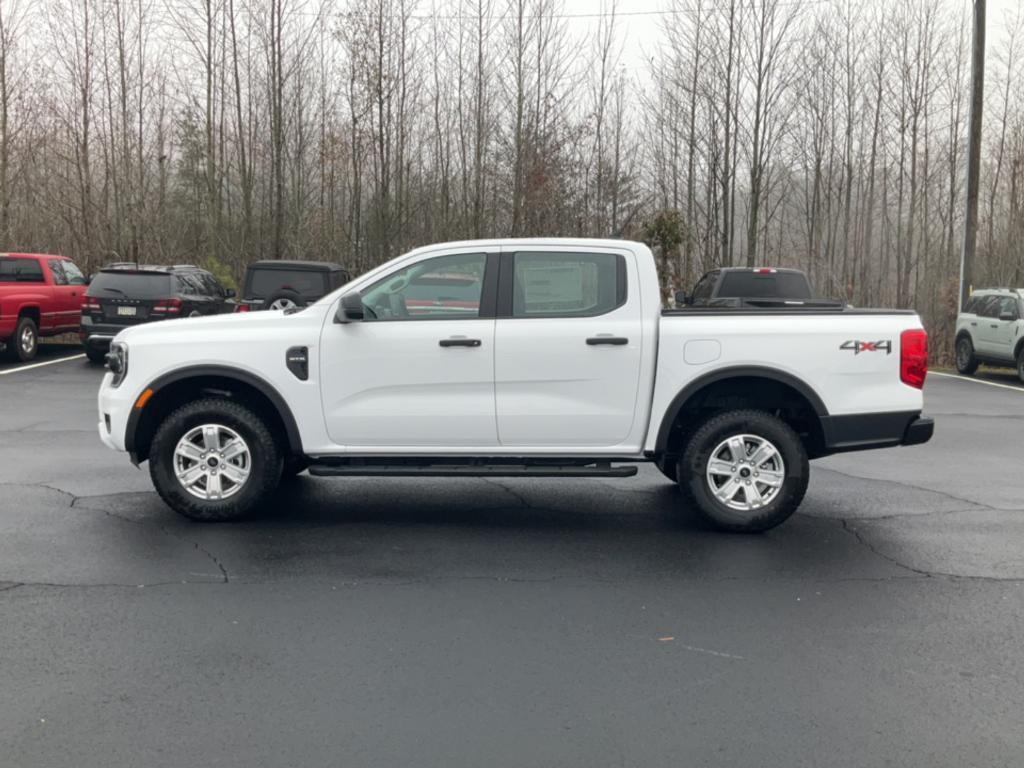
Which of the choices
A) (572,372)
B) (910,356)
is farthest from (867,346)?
(572,372)

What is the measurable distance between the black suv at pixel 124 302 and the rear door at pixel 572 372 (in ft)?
39.9

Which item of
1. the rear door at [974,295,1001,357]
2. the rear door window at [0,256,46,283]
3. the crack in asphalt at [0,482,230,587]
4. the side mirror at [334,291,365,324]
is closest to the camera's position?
the crack in asphalt at [0,482,230,587]

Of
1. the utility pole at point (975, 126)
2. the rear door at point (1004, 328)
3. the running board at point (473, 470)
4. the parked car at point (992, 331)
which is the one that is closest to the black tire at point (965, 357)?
the parked car at point (992, 331)

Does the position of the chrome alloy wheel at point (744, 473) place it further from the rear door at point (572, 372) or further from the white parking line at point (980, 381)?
the white parking line at point (980, 381)

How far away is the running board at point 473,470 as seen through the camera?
7270mm

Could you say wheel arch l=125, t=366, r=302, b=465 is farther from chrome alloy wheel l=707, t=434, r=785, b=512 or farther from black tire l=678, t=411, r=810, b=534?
chrome alloy wheel l=707, t=434, r=785, b=512

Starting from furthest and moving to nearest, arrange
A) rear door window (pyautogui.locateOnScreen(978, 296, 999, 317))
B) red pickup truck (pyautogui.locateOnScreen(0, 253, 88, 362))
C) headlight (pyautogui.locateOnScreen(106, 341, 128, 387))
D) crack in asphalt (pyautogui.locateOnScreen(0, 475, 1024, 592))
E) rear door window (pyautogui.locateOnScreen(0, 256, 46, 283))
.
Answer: rear door window (pyautogui.locateOnScreen(978, 296, 999, 317))
rear door window (pyautogui.locateOnScreen(0, 256, 46, 283))
red pickup truck (pyautogui.locateOnScreen(0, 253, 88, 362))
headlight (pyautogui.locateOnScreen(106, 341, 128, 387))
crack in asphalt (pyautogui.locateOnScreen(0, 475, 1024, 592))

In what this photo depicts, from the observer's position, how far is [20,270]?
19.3 metres

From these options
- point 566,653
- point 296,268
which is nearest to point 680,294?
point 296,268

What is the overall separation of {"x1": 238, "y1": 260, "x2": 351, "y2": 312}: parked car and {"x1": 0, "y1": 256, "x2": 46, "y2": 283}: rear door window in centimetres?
467

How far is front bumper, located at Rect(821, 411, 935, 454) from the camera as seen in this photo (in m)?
7.27

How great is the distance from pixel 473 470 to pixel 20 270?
1484 centimetres

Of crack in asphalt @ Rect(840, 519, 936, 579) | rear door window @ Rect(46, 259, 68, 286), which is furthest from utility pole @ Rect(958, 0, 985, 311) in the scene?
rear door window @ Rect(46, 259, 68, 286)

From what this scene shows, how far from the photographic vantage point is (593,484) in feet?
30.2
